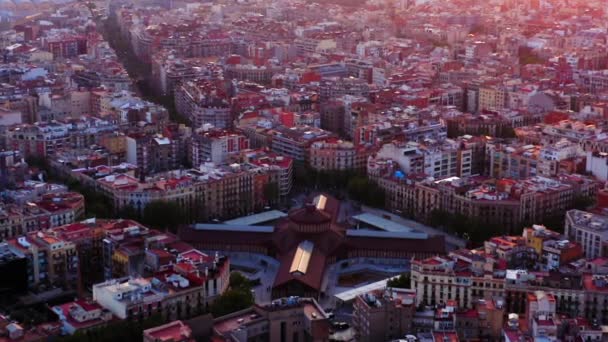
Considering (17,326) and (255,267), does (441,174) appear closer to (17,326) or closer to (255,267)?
(255,267)

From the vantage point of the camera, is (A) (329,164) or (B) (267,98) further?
(B) (267,98)

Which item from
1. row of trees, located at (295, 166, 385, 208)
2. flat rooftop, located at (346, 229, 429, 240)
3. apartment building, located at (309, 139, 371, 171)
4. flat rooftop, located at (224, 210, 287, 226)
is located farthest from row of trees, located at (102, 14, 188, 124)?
flat rooftop, located at (346, 229, 429, 240)

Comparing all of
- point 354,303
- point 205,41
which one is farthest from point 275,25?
point 354,303

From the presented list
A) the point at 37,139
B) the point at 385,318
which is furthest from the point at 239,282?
the point at 37,139

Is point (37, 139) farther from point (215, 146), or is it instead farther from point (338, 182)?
point (338, 182)

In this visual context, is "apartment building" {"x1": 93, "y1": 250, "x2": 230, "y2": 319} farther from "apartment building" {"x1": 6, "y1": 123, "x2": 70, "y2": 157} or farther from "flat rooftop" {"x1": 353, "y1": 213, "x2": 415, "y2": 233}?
"apartment building" {"x1": 6, "y1": 123, "x2": 70, "y2": 157}

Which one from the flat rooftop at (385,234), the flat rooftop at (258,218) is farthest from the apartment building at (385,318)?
the flat rooftop at (258,218)
